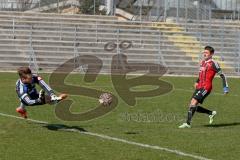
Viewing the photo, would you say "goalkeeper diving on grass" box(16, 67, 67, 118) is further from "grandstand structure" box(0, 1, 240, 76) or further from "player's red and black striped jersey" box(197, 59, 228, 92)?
"grandstand structure" box(0, 1, 240, 76)

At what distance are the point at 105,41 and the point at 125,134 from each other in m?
23.5

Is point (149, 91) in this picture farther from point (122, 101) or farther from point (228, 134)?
point (228, 134)

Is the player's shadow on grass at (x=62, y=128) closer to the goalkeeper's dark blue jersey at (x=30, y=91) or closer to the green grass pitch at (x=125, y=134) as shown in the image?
the green grass pitch at (x=125, y=134)

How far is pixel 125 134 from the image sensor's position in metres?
11.2

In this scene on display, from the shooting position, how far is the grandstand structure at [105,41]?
32.2 metres

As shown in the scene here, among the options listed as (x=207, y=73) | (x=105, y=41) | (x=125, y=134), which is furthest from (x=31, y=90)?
(x=105, y=41)

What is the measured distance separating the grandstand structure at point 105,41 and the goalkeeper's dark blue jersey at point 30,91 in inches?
766

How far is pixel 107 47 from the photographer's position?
3381 centimetres

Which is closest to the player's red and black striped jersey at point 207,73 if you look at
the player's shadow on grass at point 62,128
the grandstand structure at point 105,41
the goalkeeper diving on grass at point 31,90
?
the player's shadow on grass at point 62,128

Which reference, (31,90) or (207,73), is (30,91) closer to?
(31,90)

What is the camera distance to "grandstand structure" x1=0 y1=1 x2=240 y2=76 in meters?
32.2

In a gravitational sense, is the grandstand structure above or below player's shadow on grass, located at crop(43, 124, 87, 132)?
above

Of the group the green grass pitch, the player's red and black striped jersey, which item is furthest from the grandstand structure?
the player's red and black striped jersey

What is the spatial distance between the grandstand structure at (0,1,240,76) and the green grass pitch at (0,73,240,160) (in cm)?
1444
